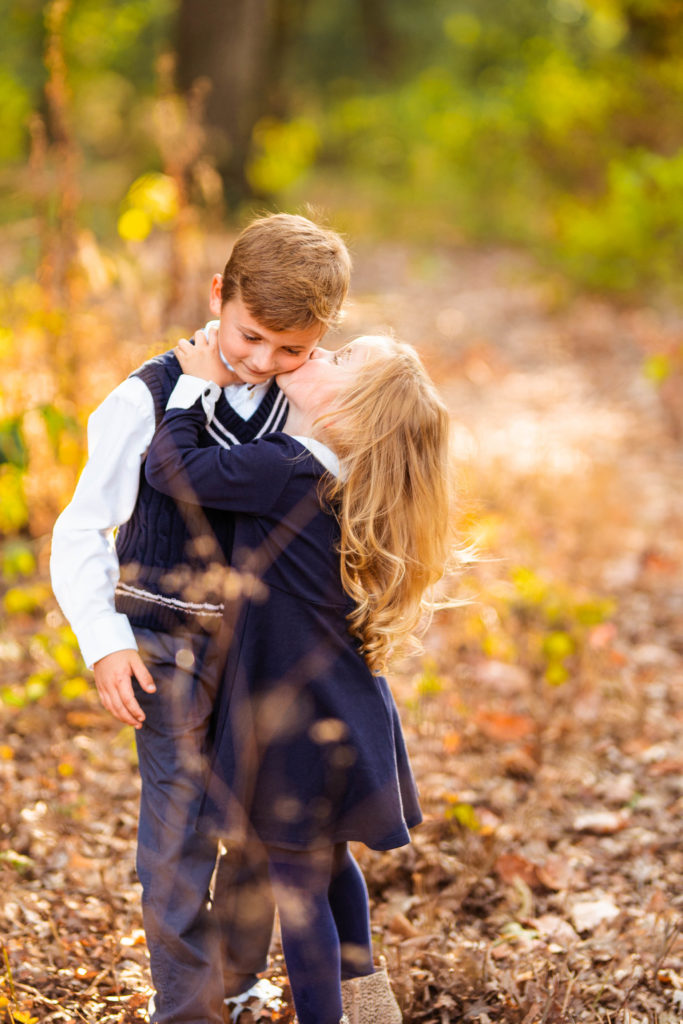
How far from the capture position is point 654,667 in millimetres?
3920

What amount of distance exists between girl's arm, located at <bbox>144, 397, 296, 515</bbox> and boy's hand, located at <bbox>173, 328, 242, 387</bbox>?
0.08m

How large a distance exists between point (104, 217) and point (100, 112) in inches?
739

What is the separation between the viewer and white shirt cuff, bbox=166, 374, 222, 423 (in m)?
1.77

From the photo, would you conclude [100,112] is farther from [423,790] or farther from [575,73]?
[423,790]

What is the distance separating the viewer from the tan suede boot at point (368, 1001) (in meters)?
2.11

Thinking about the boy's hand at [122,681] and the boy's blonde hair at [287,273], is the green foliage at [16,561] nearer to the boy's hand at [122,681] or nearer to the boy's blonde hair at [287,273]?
the boy's hand at [122,681]

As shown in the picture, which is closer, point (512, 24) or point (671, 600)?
point (671, 600)

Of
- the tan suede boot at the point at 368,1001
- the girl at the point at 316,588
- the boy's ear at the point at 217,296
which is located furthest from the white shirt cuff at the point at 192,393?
the tan suede boot at the point at 368,1001

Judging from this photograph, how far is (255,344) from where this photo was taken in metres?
1.79

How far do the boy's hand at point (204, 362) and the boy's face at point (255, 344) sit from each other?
0.06 feet

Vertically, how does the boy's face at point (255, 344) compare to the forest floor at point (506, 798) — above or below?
above

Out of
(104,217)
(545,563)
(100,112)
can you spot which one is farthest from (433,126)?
(100,112)

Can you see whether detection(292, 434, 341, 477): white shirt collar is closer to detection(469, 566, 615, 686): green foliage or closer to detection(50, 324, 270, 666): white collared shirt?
detection(50, 324, 270, 666): white collared shirt

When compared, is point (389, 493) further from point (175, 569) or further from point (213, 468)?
point (175, 569)
